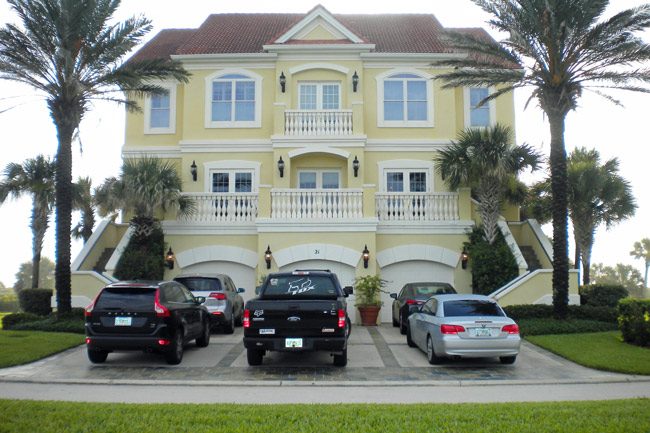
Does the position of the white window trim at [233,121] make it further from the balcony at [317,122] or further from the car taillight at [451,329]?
the car taillight at [451,329]

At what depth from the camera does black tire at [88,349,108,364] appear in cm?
1280

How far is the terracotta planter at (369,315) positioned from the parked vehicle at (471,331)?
22.7 feet

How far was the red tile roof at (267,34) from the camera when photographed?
25453 millimetres

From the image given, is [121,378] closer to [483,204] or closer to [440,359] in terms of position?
[440,359]

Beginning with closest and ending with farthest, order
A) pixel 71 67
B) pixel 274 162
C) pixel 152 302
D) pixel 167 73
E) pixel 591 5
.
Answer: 1. pixel 152 302
2. pixel 591 5
3. pixel 71 67
4. pixel 167 73
5. pixel 274 162

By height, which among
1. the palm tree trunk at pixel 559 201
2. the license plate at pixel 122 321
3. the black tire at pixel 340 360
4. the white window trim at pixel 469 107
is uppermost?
the white window trim at pixel 469 107

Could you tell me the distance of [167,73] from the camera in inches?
805

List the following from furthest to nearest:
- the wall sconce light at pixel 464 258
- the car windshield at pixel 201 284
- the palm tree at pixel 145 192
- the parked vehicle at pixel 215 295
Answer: the wall sconce light at pixel 464 258
the palm tree at pixel 145 192
the car windshield at pixel 201 284
the parked vehicle at pixel 215 295

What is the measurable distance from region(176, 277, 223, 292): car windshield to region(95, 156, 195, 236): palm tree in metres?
4.69

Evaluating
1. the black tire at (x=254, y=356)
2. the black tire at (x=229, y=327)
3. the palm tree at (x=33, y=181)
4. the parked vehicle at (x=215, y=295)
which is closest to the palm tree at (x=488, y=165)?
the parked vehicle at (x=215, y=295)

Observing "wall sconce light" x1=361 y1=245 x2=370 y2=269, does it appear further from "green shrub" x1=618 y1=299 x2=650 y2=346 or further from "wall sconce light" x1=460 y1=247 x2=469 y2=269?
"green shrub" x1=618 y1=299 x2=650 y2=346

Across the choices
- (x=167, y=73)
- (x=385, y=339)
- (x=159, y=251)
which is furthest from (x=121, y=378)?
(x=167, y=73)

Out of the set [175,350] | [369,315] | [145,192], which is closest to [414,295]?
[369,315]

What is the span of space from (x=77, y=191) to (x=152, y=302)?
1403cm
